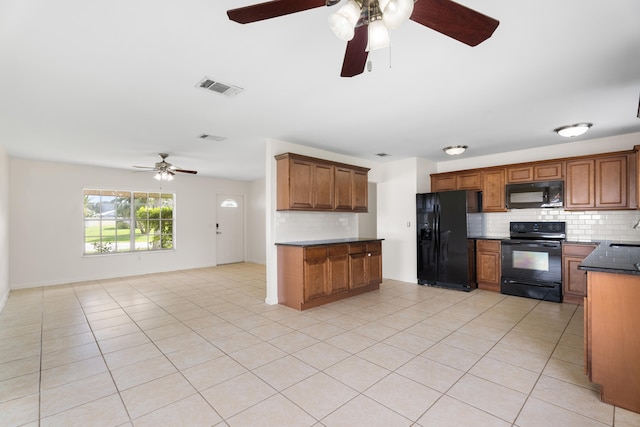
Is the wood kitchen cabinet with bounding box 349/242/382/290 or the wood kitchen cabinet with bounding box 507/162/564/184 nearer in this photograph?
the wood kitchen cabinet with bounding box 507/162/564/184

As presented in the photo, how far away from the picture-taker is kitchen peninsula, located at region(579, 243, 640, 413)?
6.57 feet

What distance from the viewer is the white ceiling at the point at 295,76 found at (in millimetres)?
1845

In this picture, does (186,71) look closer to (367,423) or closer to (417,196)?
(367,423)

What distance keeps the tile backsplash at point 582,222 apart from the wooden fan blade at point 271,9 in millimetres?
5367

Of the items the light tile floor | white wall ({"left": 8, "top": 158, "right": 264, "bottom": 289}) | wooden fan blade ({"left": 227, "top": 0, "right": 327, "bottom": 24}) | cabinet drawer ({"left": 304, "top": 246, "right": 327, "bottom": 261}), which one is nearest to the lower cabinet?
cabinet drawer ({"left": 304, "top": 246, "right": 327, "bottom": 261})

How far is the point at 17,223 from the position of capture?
5688 mm

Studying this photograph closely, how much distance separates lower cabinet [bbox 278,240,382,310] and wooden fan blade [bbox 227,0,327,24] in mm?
3137

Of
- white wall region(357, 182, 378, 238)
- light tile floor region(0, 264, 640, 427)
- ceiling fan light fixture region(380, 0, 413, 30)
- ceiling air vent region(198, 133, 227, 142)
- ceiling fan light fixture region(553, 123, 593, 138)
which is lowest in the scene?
light tile floor region(0, 264, 640, 427)

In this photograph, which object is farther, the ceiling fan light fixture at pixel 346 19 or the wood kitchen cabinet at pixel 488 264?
the wood kitchen cabinet at pixel 488 264

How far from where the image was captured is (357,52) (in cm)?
156

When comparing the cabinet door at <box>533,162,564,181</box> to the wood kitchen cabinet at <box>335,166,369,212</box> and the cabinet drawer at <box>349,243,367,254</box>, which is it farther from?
the cabinet drawer at <box>349,243,367,254</box>

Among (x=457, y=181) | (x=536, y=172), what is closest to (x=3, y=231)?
(x=457, y=181)

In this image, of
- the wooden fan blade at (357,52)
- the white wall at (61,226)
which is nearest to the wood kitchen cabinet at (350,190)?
the wooden fan blade at (357,52)

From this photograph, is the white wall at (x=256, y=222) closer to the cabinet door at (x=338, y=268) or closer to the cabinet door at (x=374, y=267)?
the cabinet door at (x=374, y=267)
